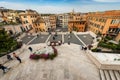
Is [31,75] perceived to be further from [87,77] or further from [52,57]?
[87,77]

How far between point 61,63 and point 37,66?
3667 millimetres

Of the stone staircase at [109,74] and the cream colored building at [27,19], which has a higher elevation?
the cream colored building at [27,19]

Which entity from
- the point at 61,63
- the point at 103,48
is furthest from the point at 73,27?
the point at 61,63

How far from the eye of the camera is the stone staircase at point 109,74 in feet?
43.3

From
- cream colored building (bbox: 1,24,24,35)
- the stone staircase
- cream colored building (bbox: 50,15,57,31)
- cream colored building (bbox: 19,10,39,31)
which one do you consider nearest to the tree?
cream colored building (bbox: 1,24,24,35)

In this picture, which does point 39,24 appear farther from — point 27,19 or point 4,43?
point 4,43

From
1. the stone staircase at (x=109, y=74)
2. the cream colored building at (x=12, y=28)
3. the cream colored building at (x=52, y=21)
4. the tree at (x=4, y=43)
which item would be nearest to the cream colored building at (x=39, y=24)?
the cream colored building at (x=12, y=28)

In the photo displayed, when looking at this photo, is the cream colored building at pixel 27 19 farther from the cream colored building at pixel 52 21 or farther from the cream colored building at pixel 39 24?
the cream colored building at pixel 52 21

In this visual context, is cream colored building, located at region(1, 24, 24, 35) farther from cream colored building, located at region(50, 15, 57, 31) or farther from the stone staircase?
cream colored building, located at region(50, 15, 57, 31)

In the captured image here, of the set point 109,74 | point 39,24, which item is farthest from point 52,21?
point 109,74

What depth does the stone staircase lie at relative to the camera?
13.2 meters

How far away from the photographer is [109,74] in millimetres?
14078

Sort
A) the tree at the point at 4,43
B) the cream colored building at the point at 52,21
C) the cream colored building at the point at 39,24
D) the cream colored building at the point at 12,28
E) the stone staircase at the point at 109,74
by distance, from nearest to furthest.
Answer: the stone staircase at the point at 109,74 < the tree at the point at 4,43 < the cream colored building at the point at 12,28 < the cream colored building at the point at 39,24 < the cream colored building at the point at 52,21

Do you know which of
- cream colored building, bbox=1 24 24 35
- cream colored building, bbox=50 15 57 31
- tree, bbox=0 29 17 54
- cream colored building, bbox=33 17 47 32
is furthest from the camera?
cream colored building, bbox=50 15 57 31
